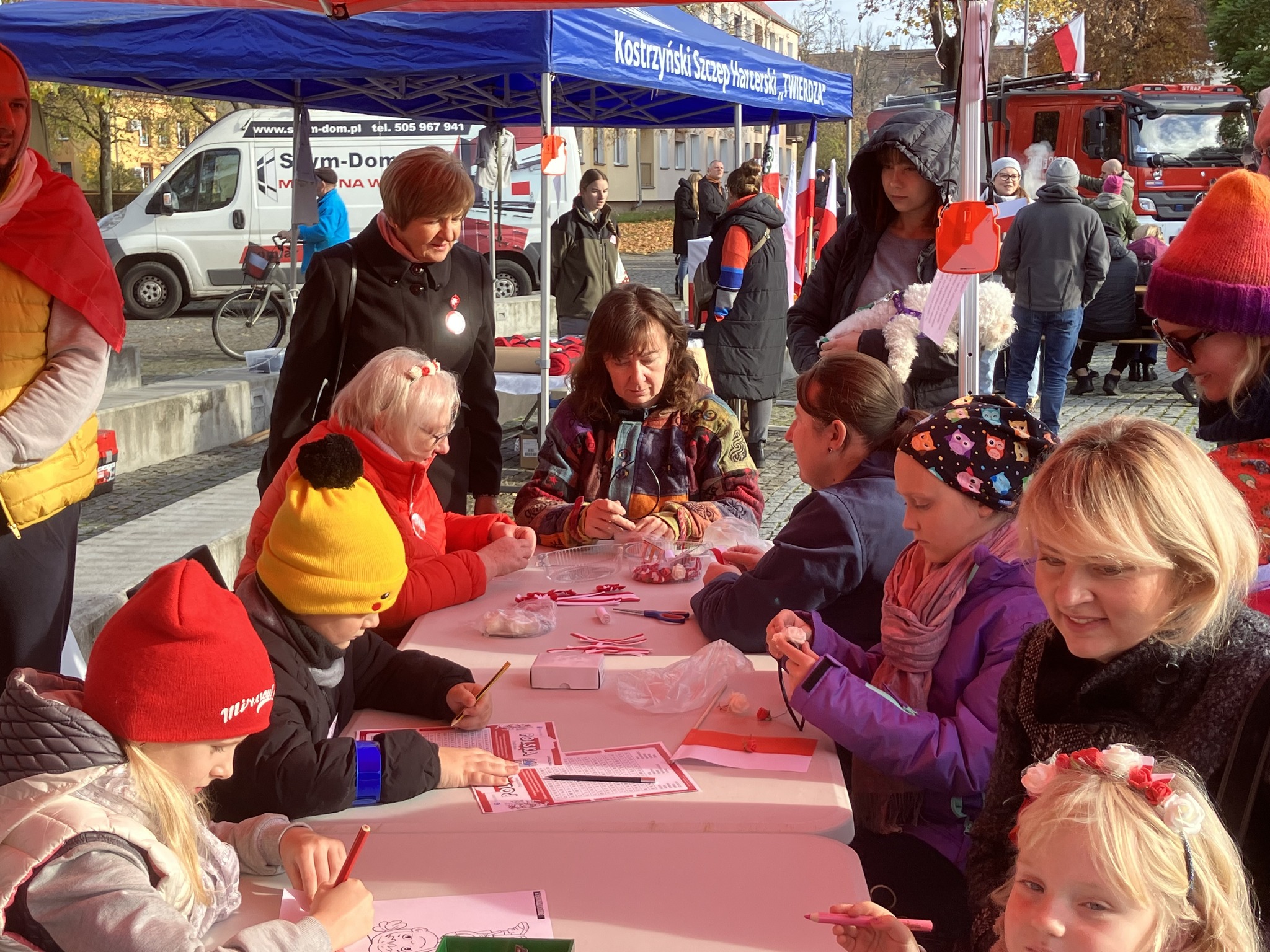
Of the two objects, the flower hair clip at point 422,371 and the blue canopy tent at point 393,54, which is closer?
the flower hair clip at point 422,371

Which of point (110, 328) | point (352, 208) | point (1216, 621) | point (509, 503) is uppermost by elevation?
point (352, 208)

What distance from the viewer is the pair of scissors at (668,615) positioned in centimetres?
275

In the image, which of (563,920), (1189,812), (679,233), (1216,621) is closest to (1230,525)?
(1216,621)

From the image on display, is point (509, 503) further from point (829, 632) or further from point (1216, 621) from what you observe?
point (1216, 621)

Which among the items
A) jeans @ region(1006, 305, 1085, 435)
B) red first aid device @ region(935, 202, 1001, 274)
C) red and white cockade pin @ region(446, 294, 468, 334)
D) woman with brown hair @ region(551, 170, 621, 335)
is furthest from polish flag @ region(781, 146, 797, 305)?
red first aid device @ region(935, 202, 1001, 274)

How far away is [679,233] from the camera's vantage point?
57.4ft

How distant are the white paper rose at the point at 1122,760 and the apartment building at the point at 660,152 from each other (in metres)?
39.2

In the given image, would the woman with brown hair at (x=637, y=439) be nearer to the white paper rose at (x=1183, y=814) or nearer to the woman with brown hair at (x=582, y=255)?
the white paper rose at (x=1183, y=814)

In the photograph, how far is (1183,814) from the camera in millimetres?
1228

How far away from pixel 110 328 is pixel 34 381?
7.9 inches

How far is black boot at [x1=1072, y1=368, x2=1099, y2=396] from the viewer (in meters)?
10.5

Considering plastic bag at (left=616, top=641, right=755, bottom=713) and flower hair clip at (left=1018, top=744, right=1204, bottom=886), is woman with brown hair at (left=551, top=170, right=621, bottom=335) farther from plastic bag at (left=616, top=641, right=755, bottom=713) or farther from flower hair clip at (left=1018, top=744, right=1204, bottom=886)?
flower hair clip at (left=1018, top=744, right=1204, bottom=886)

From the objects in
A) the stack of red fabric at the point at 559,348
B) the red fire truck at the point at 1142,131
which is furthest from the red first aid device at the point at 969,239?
the red fire truck at the point at 1142,131

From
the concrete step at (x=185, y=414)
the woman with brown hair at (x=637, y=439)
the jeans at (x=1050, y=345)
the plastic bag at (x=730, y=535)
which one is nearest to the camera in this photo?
the plastic bag at (x=730, y=535)
